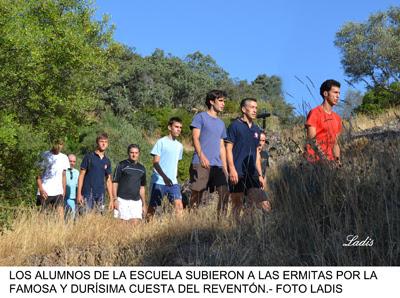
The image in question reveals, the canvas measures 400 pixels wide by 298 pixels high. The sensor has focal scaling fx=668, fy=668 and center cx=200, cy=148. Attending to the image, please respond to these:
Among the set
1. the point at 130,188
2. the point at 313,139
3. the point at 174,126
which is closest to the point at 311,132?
the point at 313,139

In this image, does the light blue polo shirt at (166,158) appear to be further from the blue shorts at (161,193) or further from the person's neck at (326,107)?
the person's neck at (326,107)

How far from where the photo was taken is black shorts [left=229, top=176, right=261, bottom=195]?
755cm

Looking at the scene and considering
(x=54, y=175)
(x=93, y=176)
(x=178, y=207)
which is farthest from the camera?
(x=54, y=175)

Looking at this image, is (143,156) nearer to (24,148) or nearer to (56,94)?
(56,94)

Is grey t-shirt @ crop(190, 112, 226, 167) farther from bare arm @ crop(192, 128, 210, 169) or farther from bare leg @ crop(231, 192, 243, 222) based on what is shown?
bare leg @ crop(231, 192, 243, 222)

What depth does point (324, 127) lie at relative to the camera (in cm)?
654

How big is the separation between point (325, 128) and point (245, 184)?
54.0 inches

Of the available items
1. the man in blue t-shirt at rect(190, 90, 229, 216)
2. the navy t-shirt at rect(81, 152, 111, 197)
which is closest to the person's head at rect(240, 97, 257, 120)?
the man in blue t-shirt at rect(190, 90, 229, 216)

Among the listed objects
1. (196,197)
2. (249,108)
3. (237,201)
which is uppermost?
(249,108)

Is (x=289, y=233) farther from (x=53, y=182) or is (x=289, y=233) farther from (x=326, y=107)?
(x=53, y=182)

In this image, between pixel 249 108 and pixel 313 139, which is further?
pixel 249 108

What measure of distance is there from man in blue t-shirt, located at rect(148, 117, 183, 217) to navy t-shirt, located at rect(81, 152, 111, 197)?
132 centimetres

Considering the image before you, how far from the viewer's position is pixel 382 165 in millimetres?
5344
